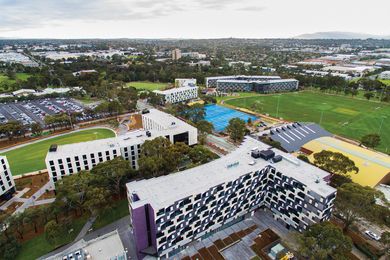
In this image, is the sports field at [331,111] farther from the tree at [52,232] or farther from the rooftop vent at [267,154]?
the tree at [52,232]

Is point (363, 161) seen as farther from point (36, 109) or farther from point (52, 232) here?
point (36, 109)

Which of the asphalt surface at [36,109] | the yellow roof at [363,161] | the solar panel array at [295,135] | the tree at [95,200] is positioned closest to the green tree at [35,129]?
the asphalt surface at [36,109]

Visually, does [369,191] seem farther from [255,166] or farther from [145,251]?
[145,251]

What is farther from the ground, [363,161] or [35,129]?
[363,161]

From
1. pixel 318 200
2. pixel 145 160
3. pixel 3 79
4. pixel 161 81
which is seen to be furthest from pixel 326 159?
pixel 3 79

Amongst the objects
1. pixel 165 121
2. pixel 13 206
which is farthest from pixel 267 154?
pixel 13 206

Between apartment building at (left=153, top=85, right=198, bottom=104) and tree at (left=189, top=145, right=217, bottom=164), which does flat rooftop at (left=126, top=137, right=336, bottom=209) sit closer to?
tree at (left=189, top=145, right=217, bottom=164)

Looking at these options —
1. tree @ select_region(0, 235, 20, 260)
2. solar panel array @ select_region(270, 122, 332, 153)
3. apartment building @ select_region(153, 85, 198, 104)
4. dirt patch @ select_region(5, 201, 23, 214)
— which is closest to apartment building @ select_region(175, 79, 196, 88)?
apartment building @ select_region(153, 85, 198, 104)
